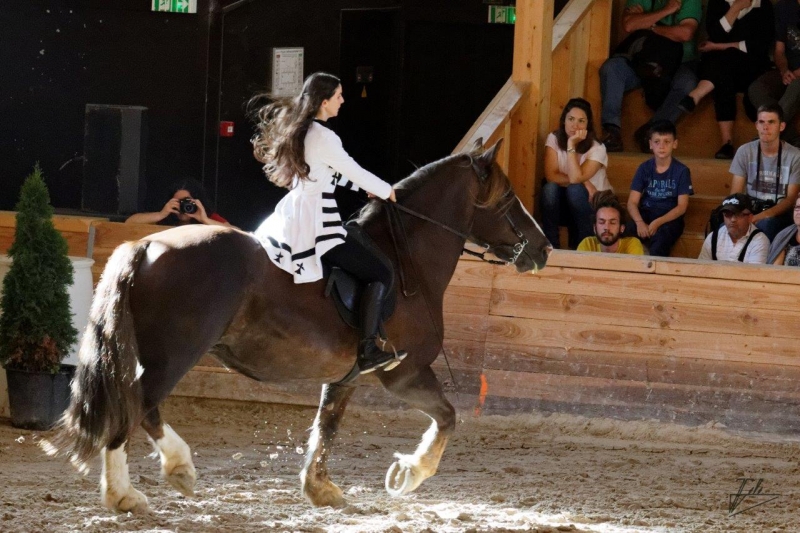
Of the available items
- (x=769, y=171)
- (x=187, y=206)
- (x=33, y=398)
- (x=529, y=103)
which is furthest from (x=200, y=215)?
(x=769, y=171)

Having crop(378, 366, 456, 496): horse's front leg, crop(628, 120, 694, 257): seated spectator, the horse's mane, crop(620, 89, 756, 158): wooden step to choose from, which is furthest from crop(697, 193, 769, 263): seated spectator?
crop(378, 366, 456, 496): horse's front leg

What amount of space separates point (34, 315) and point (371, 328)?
9.62 ft

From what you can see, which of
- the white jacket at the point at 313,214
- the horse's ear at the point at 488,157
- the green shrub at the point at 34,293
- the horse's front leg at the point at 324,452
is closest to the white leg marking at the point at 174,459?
the horse's front leg at the point at 324,452

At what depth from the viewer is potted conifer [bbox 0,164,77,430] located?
7.42m

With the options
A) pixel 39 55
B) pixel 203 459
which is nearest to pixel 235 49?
pixel 39 55

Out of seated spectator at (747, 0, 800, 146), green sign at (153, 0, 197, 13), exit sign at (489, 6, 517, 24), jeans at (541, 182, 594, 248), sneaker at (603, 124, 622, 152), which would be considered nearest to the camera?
jeans at (541, 182, 594, 248)

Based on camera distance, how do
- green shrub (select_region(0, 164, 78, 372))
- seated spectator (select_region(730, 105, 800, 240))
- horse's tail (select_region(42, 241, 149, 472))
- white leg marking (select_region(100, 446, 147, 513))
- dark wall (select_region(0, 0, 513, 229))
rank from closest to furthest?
horse's tail (select_region(42, 241, 149, 472))
white leg marking (select_region(100, 446, 147, 513))
green shrub (select_region(0, 164, 78, 372))
seated spectator (select_region(730, 105, 800, 240))
dark wall (select_region(0, 0, 513, 229))

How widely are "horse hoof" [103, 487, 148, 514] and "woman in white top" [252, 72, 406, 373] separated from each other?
1.15 meters

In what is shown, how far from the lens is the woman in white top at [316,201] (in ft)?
17.4

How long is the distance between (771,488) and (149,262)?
3.59 meters

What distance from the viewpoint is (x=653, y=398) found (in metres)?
7.54

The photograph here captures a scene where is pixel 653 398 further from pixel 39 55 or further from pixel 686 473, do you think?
pixel 39 55

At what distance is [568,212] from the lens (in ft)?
28.1

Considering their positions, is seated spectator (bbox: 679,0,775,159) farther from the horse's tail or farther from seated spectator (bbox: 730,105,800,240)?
the horse's tail
